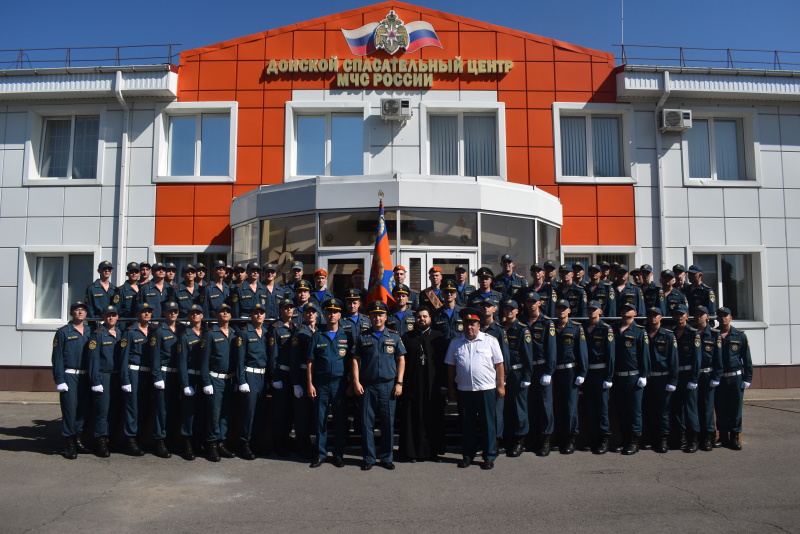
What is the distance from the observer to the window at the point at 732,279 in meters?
13.4

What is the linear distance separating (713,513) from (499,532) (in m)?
1.94

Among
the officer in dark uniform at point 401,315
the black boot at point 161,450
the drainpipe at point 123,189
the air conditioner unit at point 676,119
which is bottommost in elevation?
the black boot at point 161,450

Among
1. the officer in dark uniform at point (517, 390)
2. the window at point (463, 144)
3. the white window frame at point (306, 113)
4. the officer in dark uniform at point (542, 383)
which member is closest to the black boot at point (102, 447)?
the officer in dark uniform at point (517, 390)

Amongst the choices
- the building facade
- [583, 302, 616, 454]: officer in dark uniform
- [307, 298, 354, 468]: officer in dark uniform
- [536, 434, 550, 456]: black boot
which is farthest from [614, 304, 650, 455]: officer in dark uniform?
the building facade

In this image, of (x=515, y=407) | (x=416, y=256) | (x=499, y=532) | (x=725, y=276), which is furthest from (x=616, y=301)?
(x=725, y=276)

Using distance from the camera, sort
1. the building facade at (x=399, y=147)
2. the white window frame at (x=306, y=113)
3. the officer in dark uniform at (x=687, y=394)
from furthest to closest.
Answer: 1. the white window frame at (x=306, y=113)
2. the building facade at (x=399, y=147)
3. the officer in dark uniform at (x=687, y=394)

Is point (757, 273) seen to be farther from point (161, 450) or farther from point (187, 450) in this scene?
point (161, 450)

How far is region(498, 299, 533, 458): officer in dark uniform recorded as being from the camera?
24.3 feet

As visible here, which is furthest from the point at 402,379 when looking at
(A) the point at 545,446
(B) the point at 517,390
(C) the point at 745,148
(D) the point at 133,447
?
(C) the point at 745,148

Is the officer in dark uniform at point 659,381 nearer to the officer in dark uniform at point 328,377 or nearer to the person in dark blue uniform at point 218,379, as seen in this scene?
the officer in dark uniform at point 328,377

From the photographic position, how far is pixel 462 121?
1365 centimetres

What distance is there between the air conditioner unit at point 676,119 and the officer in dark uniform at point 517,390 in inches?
Result: 314

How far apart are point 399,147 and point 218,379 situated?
7.47m

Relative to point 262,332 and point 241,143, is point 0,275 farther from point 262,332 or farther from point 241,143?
point 262,332
